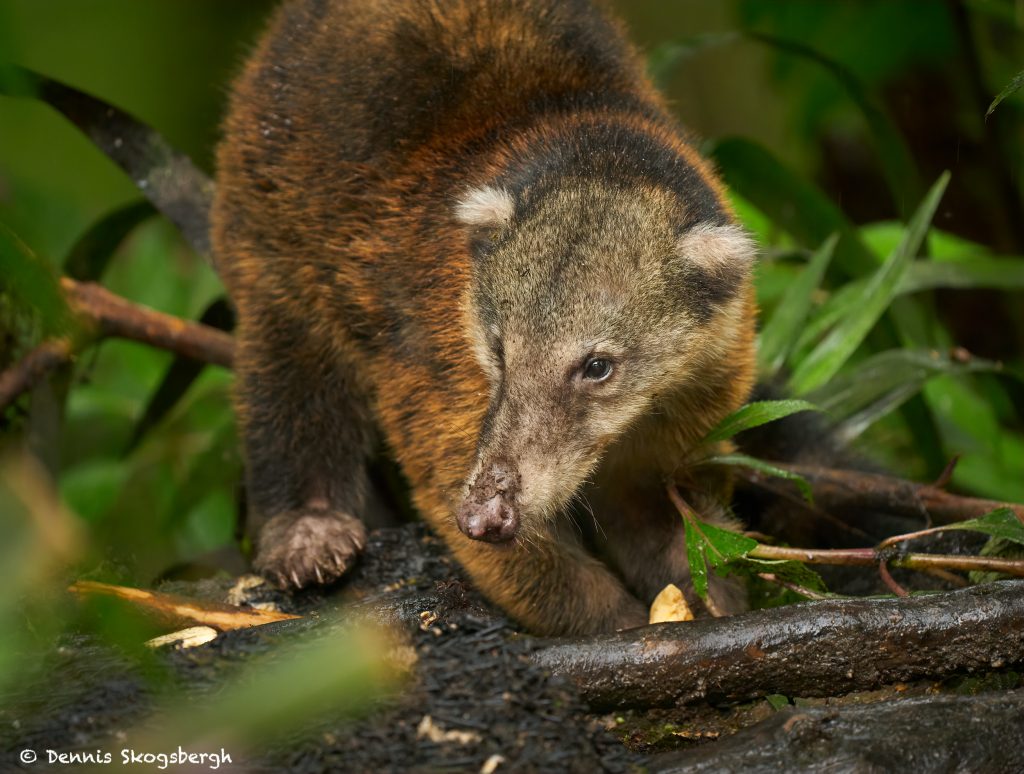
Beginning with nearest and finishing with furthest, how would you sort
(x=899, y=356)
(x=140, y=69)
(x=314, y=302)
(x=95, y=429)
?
(x=140, y=69)
(x=314, y=302)
(x=899, y=356)
(x=95, y=429)

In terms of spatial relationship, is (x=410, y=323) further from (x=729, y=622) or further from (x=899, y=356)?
(x=899, y=356)

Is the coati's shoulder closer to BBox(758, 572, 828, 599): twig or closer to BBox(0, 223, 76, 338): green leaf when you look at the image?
BBox(0, 223, 76, 338): green leaf

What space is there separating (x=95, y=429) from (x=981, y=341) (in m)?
6.39

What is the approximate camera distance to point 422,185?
373 centimetres

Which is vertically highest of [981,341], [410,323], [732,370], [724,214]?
[724,214]

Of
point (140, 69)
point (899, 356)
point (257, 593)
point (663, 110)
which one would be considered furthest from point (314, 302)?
point (899, 356)

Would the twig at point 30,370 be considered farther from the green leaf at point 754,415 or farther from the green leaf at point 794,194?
the green leaf at point 794,194

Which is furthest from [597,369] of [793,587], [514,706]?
[514,706]

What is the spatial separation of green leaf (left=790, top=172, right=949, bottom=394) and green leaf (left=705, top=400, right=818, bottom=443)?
1.17 m

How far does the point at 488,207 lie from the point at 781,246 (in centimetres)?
308

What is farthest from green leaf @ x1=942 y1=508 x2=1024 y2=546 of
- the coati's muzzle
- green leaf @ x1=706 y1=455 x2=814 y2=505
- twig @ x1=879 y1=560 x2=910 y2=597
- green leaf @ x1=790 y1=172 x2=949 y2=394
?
green leaf @ x1=790 y1=172 x2=949 y2=394

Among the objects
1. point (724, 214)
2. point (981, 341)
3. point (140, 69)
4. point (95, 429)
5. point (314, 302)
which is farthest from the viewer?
point (981, 341)

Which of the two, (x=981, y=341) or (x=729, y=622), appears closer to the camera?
(x=729, y=622)

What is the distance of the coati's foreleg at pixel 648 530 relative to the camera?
3682 mm
